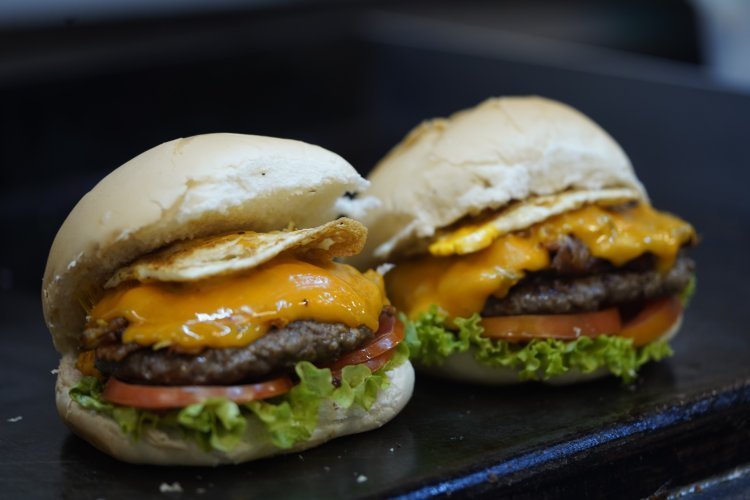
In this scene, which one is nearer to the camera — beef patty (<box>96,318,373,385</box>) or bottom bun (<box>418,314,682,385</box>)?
beef patty (<box>96,318,373,385</box>)

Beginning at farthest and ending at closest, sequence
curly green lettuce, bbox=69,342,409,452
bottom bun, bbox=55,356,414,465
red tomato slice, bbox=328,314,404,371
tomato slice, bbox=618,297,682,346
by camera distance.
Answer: tomato slice, bbox=618,297,682,346
red tomato slice, bbox=328,314,404,371
bottom bun, bbox=55,356,414,465
curly green lettuce, bbox=69,342,409,452

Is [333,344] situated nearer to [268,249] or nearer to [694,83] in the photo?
[268,249]

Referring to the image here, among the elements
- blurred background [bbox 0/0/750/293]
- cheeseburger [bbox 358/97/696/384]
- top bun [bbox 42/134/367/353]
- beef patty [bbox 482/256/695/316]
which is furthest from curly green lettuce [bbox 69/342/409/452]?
blurred background [bbox 0/0/750/293]

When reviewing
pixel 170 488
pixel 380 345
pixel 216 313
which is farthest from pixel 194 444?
pixel 380 345

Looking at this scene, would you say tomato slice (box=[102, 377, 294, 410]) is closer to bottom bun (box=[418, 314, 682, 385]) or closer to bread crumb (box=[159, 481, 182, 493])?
bread crumb (box=[159, 481, 182, 493])

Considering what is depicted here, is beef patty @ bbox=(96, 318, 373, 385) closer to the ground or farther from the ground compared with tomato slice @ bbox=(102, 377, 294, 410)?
farther from the ground

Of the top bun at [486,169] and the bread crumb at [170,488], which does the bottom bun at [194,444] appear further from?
the top bun at [486,169]

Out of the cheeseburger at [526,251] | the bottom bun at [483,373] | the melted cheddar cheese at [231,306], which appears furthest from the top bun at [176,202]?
the bottom bun at [483,373]
